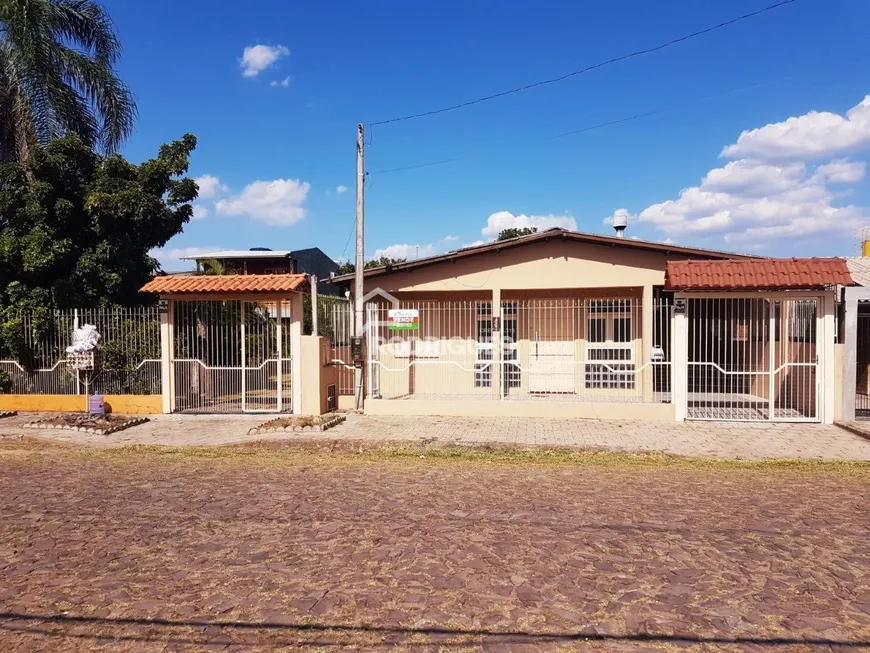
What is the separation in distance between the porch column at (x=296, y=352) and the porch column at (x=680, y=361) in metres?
7.05

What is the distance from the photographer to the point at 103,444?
1043cm

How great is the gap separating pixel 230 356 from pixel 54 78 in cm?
963

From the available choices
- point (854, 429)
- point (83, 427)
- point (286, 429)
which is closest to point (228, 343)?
point (286, 429)

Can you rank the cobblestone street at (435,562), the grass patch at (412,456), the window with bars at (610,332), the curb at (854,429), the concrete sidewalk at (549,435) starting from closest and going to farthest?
the cobblestone street at (435,562) → the grass patch at (412,456) → the concrete sidewalk at (549,435) → the curb at (854,429) → the window with bars at (610,332)

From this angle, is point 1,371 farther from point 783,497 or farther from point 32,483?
point 783,497

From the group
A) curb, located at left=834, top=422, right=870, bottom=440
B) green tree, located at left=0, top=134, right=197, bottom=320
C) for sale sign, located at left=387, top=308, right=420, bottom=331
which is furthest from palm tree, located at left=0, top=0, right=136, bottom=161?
curb, located at left=834, top=422, right=870, bottom=440

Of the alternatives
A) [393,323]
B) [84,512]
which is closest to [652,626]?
[84,512]

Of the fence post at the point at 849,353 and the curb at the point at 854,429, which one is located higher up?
the fence post at the point at 849,353

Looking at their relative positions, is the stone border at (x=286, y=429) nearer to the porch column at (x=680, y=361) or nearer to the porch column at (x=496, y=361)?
the porch column at (x=496, y=361)

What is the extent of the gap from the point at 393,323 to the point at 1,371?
8.98m

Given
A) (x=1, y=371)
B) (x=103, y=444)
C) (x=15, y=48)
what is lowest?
(x=103, y=444)

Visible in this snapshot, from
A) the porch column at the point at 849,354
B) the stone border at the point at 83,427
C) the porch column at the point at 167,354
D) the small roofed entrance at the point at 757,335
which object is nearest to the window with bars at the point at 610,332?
the small roofed entrance at the point at 757,335

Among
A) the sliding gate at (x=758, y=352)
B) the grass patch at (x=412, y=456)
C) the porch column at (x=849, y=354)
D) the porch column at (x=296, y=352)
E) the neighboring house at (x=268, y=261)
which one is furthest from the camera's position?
the neighboring house at (x=268, y=261)

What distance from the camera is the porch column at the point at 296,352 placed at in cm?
1238
